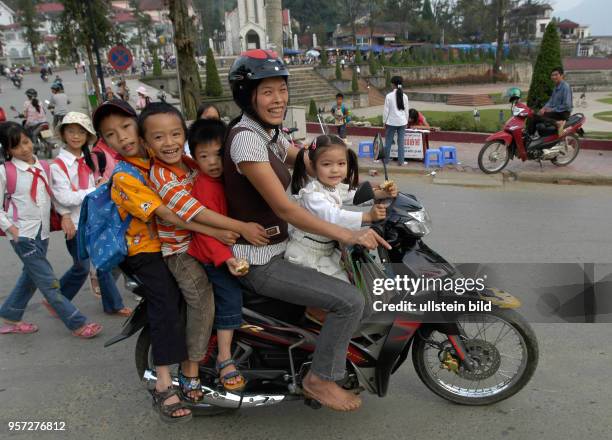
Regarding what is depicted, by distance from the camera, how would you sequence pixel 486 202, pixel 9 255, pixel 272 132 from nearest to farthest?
1. pixel 272 132
2. pixel 9 255
3. pixel 486 202

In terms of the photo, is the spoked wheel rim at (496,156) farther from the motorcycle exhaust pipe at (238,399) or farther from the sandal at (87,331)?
the motorcycle exhaust pipe at (238,399)

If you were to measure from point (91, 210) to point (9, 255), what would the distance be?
3.93 m

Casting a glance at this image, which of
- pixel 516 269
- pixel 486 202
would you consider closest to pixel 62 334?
pixel 516 269

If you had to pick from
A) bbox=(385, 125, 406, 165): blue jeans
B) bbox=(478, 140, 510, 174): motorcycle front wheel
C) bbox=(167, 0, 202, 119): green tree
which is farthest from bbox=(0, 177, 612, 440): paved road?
bbox=(167, 0, 202, 119): green tree

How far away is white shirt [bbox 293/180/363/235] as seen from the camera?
2.40m

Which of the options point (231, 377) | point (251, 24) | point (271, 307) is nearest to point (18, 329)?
point (231, 377)

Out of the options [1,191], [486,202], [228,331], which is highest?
[1,191]

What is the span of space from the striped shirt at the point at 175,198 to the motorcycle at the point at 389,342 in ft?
1.07

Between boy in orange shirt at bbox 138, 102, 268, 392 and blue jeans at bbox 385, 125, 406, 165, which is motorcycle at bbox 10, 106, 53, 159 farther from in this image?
boy in orange shirt at bbox 138, 102, 268, 392

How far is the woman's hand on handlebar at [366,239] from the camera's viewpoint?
229 cm

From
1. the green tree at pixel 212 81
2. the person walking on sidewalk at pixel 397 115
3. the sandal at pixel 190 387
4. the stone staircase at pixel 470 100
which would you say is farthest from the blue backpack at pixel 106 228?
the stone staircase at pixel 470 100

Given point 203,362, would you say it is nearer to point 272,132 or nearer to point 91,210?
point 91,210

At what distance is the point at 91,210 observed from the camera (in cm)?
267

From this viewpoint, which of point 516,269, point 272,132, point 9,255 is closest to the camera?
point 272,132
